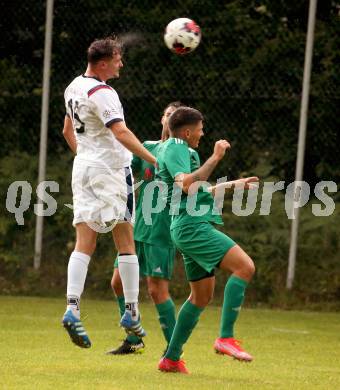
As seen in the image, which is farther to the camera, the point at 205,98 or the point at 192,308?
the point at 205,98

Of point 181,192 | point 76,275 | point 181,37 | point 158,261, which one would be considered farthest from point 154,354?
point 181,37

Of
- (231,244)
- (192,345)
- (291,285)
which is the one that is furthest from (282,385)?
(291,285)

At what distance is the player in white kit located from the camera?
756 cm

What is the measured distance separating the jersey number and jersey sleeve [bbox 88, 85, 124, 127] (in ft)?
0.60

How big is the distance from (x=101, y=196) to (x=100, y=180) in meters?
0.11

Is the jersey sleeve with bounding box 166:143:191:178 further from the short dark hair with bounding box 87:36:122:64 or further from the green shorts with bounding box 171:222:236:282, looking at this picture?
the short dark hair with bounding box 87:36:122:64

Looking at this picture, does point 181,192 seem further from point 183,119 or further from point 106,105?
point 106,105

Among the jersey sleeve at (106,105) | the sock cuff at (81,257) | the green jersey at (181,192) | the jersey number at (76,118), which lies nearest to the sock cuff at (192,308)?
the green jersey at (181,192)

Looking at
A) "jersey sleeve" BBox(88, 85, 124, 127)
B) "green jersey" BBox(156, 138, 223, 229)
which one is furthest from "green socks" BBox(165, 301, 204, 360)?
"jersey sleeve" BBox(88, 85, 124, 127)

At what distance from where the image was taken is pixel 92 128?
766cm

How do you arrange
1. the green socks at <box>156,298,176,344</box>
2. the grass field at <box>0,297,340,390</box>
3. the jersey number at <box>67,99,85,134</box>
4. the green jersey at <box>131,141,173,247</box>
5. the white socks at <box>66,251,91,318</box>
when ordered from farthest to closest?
the green jersey at <box>131,141,173,247</box> < the green socks at <box>156,298,176,344</box> < the jersey number at <box>67,99,85,134</box> < the white socks at <box>66,251,91,318</box> < the grass field at <box>0,297,340,390</box>

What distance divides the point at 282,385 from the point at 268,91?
673 centimetres

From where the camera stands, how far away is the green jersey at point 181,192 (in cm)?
702

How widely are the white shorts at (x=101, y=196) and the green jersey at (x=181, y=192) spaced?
0.47 m
